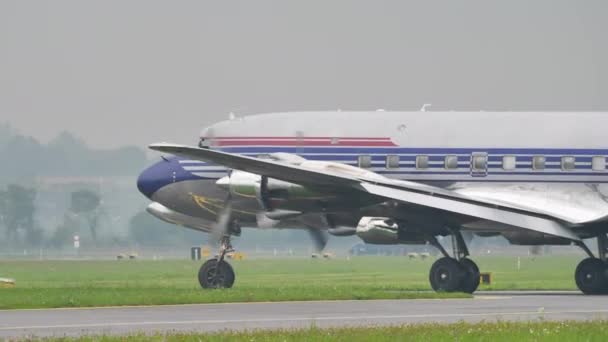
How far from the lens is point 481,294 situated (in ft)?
128

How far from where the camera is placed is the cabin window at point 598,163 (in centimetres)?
3875

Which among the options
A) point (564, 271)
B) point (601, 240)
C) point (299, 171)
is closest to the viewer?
point (299, 171)

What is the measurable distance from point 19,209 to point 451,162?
229 feet

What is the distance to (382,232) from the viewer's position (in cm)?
3809

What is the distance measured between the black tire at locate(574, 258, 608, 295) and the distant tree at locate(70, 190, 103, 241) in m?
75.1

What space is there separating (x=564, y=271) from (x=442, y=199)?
3054 centimetres

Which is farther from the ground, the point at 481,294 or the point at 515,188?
the point at 515,188

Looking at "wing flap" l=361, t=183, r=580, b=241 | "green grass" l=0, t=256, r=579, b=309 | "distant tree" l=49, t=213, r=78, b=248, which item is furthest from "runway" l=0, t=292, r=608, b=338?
"distant tree" l=49, t=213, r=78, b=248

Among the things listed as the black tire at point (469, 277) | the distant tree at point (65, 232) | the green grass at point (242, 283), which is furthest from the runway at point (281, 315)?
the distant tree at point (65, 232)

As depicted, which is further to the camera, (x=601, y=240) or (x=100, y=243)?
(x=100, y=243)

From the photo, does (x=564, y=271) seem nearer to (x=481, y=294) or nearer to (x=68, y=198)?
(x=481, y=294)

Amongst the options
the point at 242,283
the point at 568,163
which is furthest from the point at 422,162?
the point at 242,283

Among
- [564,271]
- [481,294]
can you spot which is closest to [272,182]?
[481,294]

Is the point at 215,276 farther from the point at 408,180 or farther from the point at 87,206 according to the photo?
the point at 87,206
